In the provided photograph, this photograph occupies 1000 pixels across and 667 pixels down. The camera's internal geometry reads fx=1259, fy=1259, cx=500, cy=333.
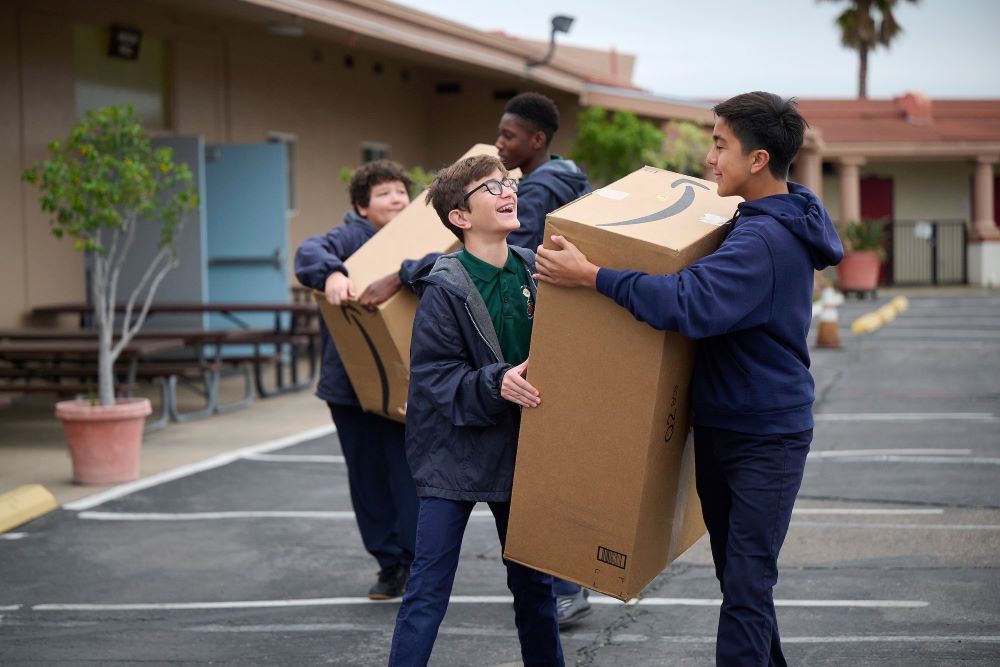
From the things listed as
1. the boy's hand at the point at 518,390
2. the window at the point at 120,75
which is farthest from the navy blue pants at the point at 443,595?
the window at the point at 120,75

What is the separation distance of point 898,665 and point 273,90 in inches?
476

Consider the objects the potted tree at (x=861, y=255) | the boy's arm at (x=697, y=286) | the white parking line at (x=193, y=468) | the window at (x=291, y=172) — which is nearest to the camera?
the boy's arm at (x=697, y=286)

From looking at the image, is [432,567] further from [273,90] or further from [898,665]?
[273,90]

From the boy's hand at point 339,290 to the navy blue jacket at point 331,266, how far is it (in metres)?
0.11

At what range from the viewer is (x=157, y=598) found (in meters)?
5.30

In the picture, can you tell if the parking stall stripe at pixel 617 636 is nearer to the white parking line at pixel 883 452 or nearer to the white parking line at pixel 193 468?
the white parking line at pixel 193 468

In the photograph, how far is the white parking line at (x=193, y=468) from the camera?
7173 mm

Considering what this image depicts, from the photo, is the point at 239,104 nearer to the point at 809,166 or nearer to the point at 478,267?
the point at 478,267

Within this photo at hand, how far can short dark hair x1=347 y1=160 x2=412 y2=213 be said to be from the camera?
5.27 metres

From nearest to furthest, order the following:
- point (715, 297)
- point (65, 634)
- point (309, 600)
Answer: point (715, 297) → point (65, 634) → point (309, 600)

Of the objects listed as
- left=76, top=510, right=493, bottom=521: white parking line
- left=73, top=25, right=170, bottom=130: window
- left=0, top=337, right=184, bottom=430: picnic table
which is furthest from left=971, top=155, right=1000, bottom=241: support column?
left=76, top=510, right=493, bottom=521: white parking line

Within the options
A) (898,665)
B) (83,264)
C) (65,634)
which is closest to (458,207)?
→ (898,665)

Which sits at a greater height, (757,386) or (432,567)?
(757,386)

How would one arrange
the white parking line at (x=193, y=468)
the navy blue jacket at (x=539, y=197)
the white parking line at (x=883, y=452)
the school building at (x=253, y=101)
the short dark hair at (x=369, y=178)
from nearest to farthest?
1. the navy blue jacket at (x=539, y=197)
2. the short dark hair at (x=369, y=178)
3. the white parking line at (x=193, y=468)
4. the white parking line at (x=883, y=452)
5. the school building at (x=253, y=101)
